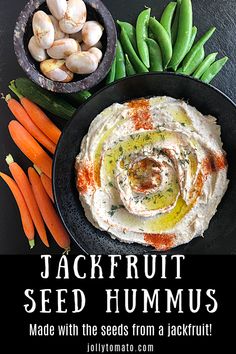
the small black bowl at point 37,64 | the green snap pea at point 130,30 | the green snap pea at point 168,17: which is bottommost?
the small black bowl at point 37,64

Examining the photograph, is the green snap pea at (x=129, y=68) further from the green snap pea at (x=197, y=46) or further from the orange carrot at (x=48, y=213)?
the orange carrot at (x=48, y=213)

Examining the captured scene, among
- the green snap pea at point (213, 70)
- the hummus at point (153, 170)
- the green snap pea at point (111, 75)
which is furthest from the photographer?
the green snap pea at point (213, 70)

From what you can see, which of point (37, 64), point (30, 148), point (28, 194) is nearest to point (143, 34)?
point (37, 64)

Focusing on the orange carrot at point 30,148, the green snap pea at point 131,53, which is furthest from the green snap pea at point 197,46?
the orange carrot at point 30,148

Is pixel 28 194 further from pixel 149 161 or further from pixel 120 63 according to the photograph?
pixel 120 63

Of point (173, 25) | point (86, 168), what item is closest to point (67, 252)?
point (86, 168)

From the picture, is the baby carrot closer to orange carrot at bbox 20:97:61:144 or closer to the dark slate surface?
orange carrot at bbox 20:97:61:144
